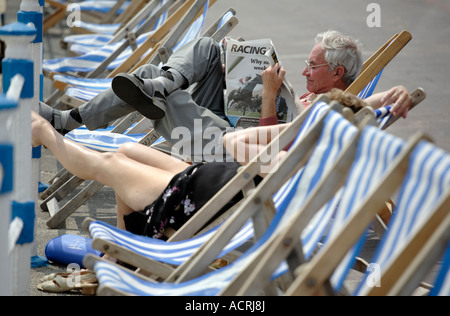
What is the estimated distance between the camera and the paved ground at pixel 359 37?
523 cm

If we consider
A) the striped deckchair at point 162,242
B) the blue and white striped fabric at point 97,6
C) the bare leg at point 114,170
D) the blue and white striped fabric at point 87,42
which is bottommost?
the striped deckchair at point 162,242

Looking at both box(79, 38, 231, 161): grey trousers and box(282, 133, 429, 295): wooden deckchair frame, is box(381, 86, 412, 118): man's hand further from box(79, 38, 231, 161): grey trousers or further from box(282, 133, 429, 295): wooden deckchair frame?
box(282, 133, 429, 295): wooden deckchair frame

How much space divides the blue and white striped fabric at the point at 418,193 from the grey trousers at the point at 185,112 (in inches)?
69.8

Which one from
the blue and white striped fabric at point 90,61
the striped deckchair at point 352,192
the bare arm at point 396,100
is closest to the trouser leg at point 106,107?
the bare arm at point 396,100

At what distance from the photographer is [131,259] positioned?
2.85 m

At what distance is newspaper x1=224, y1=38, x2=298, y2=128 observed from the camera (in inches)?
154

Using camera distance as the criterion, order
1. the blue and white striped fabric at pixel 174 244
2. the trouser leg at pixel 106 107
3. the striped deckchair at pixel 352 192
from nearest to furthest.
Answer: the striped deckchair at pixel 352 192 < the blue and white striped fabric at pixel 174 244 < the trouser leg at pixel 106 107

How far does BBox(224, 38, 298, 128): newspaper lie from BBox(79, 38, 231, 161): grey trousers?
3.7 inches

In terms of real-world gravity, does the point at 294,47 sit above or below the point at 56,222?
above

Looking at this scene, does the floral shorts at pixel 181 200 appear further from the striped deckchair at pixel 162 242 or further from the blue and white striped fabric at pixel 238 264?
the blue and white striped fabric at pixel 238 264
